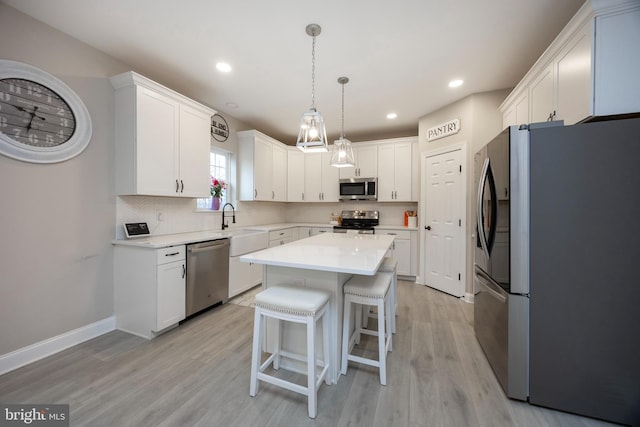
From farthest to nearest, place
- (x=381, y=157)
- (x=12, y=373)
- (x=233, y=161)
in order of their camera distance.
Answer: (x=381, y=157)
(x=233, y=161)
(x=12, y=373)

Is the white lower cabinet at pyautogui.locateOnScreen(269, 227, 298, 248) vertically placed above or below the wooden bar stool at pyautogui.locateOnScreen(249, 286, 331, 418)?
above

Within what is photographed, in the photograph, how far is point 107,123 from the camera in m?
2.43

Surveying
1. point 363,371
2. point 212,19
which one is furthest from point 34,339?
point 212,19

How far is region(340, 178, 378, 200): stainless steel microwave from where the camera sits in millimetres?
4637

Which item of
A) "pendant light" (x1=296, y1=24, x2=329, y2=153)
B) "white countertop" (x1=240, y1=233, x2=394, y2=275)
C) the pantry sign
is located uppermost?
the pantry sign

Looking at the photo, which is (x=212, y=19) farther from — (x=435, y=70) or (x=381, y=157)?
(x=381, y=157)

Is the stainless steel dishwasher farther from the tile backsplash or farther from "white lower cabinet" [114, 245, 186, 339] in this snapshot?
the tile backsplash

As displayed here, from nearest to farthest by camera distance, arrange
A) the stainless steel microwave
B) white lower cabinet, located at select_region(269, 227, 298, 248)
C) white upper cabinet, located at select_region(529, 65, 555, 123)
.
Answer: white upper cabinet, located at select_region(529, 65, 555, 123) → white lower cabinet, located at select_region(269, 227, 298, 248) → the stainless steel microwave

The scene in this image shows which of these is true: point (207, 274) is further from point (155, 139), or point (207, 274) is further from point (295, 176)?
point (295, 176)

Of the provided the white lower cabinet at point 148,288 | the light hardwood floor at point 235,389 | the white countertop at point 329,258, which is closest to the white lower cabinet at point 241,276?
the white lower cabinet at point 148,288

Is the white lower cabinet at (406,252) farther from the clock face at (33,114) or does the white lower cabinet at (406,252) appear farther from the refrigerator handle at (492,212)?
the clock face at (33,114)

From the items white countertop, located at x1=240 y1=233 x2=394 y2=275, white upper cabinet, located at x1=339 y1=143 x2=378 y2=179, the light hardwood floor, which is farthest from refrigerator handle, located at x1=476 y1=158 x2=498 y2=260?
white upper cabinet, located at x1=339 y1=143 x2=378 y2=179

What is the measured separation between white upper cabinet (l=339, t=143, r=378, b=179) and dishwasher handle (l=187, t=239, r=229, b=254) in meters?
2.78

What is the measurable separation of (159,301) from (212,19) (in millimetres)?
2507
